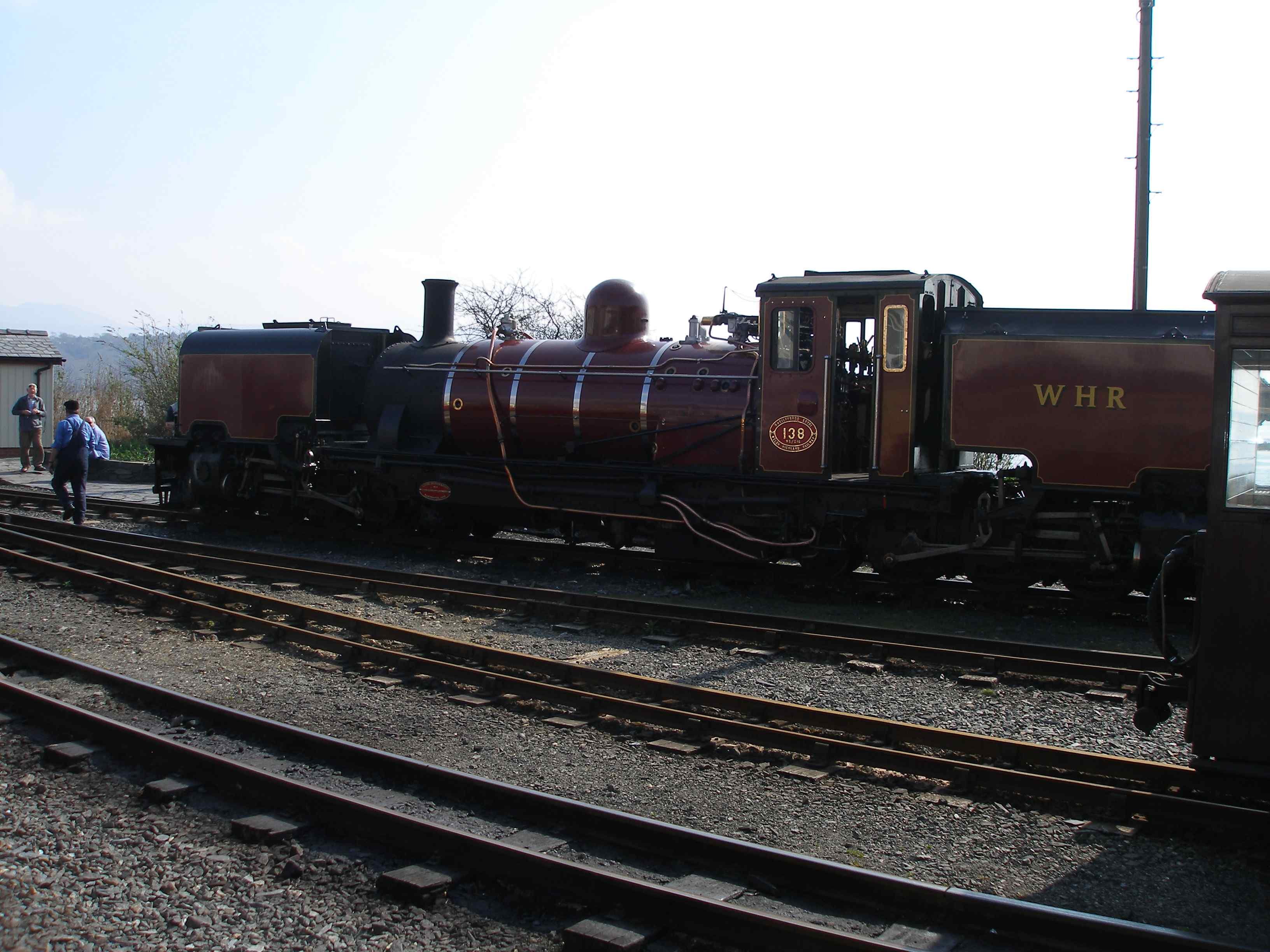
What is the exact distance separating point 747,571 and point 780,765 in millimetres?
5846

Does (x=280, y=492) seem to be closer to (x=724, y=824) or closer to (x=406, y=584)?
(x=406, y=584)

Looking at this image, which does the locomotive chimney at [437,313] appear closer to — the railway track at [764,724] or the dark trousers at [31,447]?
the railway track at [764,724]

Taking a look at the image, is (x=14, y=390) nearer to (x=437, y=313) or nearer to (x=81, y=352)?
(x=437, y=313)

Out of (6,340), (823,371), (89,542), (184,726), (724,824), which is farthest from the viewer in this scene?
(6,340)

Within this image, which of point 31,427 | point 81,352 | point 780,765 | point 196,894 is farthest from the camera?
point 81,352

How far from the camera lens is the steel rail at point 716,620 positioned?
306 inches

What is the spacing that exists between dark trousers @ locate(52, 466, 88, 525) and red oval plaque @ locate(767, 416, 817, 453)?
9929 mm

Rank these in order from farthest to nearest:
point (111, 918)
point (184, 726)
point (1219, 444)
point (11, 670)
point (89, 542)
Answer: point (89, 542) → point (11, 670) → point (184, 726) → point (1219, 444) → point (111, 918)

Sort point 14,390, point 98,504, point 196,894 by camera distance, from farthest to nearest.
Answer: point 14,390, point 98,504, point 196,894

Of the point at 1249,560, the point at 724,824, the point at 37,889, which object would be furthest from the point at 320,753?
the point at 1249,560

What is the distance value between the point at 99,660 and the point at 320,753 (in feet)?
10.5

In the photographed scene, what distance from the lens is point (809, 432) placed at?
10812 millimetres

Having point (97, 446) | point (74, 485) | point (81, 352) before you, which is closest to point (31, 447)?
point (97, 446)

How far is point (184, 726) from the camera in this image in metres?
6.55
